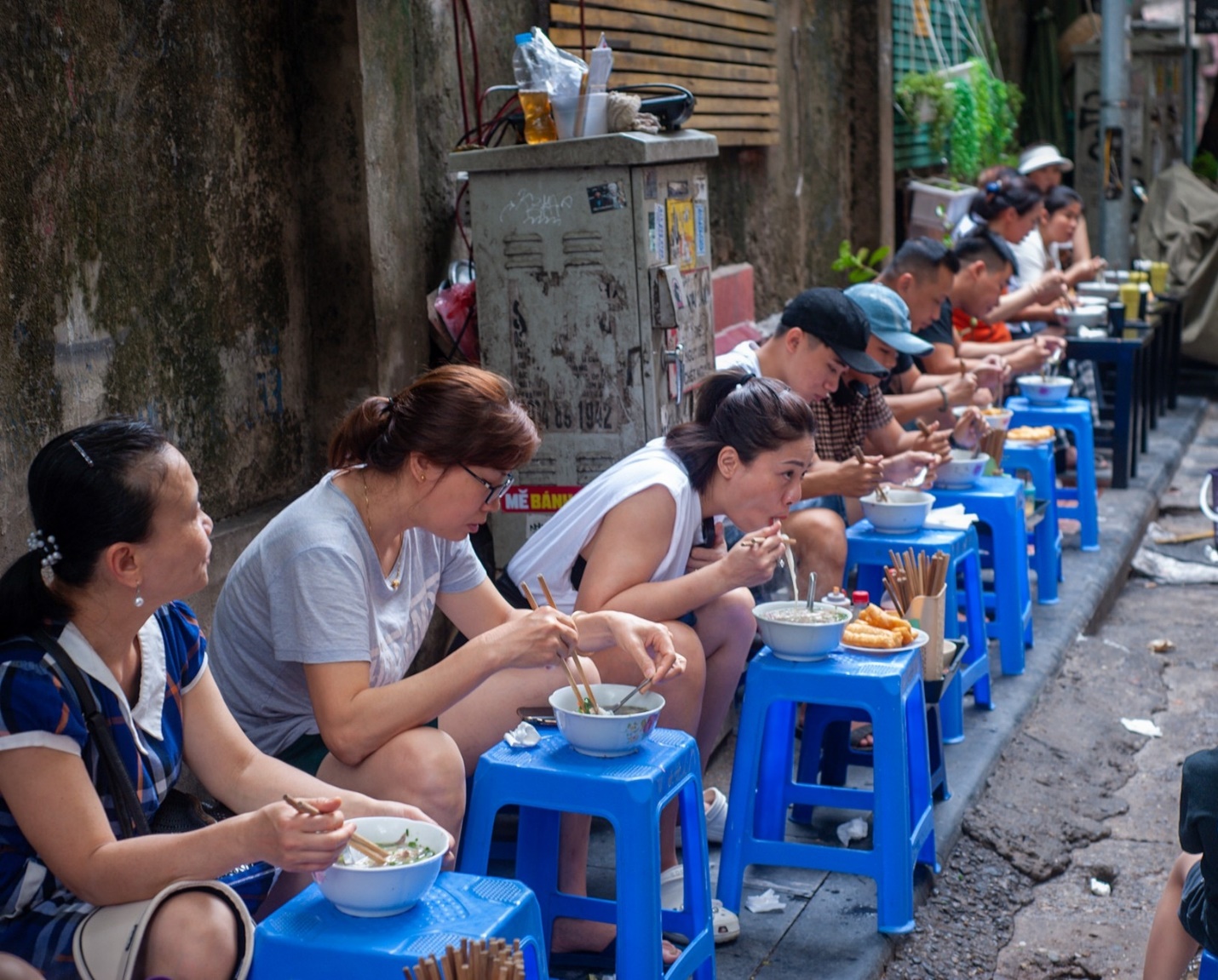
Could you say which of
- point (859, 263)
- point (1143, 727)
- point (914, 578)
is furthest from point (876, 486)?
point (859, 263)

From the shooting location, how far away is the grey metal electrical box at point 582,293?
165 inches

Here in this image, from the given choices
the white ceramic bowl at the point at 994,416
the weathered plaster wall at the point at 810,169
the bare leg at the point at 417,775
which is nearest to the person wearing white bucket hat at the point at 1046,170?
the weathered plaster wall at the point at 810,169

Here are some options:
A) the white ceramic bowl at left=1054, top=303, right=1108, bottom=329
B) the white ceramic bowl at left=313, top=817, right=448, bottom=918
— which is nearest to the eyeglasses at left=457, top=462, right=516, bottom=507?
the white ceramic bowl at left=313, top=817, right=448, bottom=918

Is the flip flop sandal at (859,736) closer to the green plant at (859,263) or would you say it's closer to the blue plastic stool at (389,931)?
the blue plastic stool at (389,931)

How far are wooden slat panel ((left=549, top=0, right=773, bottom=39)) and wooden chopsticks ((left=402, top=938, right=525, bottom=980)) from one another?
4.19 metres

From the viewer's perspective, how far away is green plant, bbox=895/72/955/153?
9906 mm

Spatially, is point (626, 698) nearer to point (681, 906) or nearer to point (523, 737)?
point (523, 737)

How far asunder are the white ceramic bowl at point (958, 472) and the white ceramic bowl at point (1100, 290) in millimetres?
4082

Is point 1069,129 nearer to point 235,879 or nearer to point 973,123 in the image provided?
point 973,123

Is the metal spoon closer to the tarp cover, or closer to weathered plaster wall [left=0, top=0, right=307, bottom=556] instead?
weathered plaster wall [left=0, top=0, right=307, bottom=556]

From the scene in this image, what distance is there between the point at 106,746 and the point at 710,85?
5401 mm

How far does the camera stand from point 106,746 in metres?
2.24

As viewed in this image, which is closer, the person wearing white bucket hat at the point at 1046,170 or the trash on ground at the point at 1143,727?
the trash on ground at the point at 1143,727

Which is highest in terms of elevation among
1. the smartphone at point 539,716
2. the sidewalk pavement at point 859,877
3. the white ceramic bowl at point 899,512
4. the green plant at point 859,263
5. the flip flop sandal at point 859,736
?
the green plant at point 859,263
